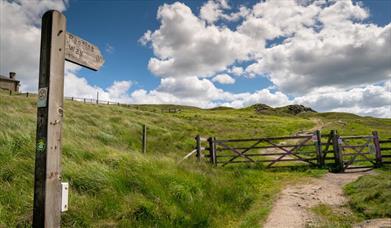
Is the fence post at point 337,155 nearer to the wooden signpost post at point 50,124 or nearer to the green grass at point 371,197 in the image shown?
the green grass at point 371,197

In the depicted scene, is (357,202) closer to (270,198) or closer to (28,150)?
(270,198)

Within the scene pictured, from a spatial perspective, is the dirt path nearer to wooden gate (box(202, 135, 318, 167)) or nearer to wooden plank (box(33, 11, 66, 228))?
wooden gate (box(202, 135, 318, 167))

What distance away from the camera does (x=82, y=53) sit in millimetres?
3705

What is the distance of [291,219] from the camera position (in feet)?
22.1

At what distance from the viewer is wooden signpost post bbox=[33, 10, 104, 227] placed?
302 centimetres

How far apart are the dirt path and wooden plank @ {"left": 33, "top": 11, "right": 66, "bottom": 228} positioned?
4735 mm

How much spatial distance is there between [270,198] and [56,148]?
23.3ft

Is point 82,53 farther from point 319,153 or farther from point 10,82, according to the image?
point 10,82

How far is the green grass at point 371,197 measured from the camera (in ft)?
21.9

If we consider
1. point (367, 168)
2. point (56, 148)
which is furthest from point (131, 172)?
point (367, 168)

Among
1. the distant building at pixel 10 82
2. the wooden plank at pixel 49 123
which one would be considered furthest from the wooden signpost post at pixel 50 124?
the distant building at pixel 10 82

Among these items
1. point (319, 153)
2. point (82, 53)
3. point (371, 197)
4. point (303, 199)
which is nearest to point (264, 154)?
point (319, 153)

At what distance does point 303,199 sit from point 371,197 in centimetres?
172

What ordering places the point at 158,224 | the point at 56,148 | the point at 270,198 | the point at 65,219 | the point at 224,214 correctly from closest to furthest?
the point at 56,148, the point at 65,219, the point at 158,224, the point at 224,214, the point at 270,198
